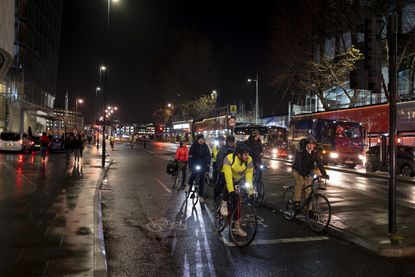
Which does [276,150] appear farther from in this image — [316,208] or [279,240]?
[279,240]

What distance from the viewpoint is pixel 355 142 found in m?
26.3

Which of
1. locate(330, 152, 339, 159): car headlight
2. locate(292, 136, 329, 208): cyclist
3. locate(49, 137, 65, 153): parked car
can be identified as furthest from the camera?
locate(49, 137, 65, 153): parked car

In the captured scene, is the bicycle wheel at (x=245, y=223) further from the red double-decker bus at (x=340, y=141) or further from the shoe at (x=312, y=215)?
the red double-decker bus at (x=340, y=141)

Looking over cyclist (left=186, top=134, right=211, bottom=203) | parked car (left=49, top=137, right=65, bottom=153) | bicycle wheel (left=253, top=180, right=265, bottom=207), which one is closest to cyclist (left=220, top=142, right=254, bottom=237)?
bicycle wheel (left=253, top=180, right=265, bottom=207)

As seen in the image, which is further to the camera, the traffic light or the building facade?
the building facade

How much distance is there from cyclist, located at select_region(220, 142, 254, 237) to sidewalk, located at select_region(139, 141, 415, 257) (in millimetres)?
2136

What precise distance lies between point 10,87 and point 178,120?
109ft

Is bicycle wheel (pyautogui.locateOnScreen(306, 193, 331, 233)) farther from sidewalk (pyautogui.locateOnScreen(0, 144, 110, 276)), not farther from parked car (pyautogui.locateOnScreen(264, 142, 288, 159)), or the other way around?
parked car (pyautogui.locateOnScreen(264, 142, 288, 159))

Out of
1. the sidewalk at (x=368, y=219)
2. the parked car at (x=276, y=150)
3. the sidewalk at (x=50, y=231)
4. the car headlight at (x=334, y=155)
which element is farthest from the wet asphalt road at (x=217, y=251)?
the parked car at (x=276, y=150)

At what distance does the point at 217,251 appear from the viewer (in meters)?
7.11

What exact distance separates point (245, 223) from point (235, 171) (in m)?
0.93

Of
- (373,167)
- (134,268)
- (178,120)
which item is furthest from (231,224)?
(178,120)

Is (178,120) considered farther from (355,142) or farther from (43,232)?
(43,232)

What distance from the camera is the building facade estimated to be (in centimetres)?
4975
